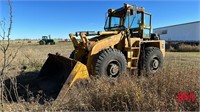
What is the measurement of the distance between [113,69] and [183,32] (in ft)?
108

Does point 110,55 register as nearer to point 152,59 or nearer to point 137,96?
point 152,59

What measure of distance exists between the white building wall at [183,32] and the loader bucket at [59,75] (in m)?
28.0

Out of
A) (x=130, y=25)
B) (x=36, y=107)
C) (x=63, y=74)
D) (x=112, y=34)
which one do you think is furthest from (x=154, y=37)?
(x=36, y=107)

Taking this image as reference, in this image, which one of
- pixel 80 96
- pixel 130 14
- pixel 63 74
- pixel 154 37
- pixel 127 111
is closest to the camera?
pixel 127 111

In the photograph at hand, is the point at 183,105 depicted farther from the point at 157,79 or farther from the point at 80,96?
the point at 80,96

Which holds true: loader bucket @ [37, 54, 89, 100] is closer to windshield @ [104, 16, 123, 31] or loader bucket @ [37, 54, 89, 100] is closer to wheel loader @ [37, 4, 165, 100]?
wheel loader @ [37, 4, 165, 100]

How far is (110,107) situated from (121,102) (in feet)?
0.71

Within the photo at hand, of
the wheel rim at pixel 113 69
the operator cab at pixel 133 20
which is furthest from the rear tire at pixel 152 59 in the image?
the wheel rim at pixel 113 69

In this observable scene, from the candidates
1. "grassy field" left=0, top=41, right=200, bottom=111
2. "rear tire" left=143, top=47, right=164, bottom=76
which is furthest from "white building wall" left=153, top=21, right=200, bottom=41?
"grassy field" left=0, top=41, right=200, bottom=111

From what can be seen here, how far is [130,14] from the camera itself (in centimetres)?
739

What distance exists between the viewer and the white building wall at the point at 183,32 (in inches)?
1263

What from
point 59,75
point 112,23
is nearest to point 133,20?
point 112,23

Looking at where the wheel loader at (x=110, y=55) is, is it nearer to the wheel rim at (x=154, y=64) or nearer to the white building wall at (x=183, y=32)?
the wheel rim at (x=154, y=64)

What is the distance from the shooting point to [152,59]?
23.6 feet
